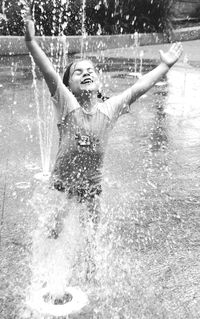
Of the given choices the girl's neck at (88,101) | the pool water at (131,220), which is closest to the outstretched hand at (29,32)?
the girl's neck at (88,101)

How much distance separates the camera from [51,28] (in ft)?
40.4

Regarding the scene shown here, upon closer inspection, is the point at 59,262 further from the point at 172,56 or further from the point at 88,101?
the point at 172,56

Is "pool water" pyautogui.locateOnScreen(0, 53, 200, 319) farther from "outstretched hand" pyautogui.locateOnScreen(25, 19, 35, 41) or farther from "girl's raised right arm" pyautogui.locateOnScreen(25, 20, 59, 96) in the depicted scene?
"outstretched hand" pyautogui.locateOnScreen(25, 19, 35, 41)

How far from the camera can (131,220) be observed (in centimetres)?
375

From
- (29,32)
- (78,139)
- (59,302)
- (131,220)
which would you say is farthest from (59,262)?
(29,32)

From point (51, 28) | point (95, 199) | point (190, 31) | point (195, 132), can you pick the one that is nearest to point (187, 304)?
point (95, 199)

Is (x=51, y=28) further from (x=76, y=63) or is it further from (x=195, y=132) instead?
(x=76, y=63)

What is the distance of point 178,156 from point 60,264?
8.20 feet

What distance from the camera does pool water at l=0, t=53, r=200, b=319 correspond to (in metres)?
2.78

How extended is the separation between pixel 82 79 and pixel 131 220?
1.38 metres

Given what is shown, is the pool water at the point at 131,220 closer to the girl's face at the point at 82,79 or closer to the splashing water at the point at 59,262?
the splashing water at the point at 59,262

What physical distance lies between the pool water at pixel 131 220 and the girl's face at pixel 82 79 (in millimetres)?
850

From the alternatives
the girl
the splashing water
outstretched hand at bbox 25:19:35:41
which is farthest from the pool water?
outstretched hand at bbox 25:19:35:41

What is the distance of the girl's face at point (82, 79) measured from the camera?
277cm
